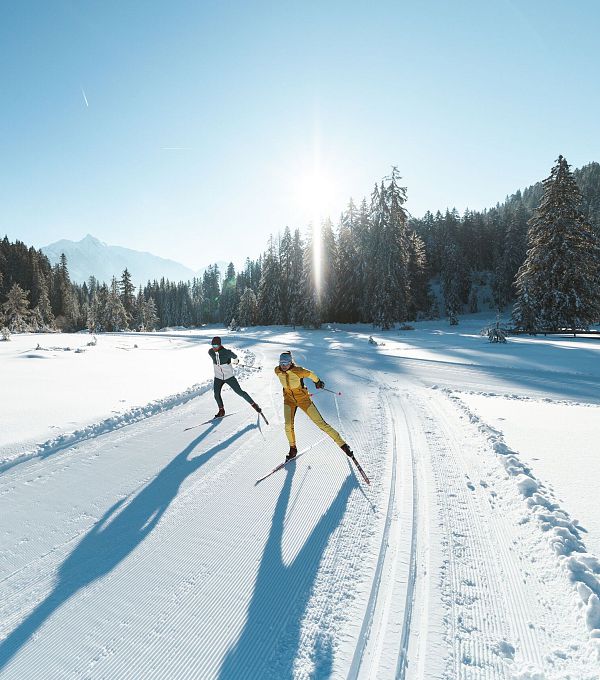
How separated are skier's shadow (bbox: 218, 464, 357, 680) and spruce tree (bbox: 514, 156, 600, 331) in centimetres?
2907

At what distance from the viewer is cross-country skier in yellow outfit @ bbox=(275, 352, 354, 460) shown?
245 inches

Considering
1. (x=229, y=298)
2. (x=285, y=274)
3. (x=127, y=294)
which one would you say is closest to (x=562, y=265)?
(x=285, y=274)

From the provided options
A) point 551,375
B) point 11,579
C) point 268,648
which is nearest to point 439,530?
point 268,648

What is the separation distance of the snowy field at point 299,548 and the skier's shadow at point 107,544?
0.8 inches

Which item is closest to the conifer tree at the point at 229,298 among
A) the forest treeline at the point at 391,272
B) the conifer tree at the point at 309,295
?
the forest treeline at the point at 391,272

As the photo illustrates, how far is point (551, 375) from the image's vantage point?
13891 mm

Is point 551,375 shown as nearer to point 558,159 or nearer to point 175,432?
point 175,432

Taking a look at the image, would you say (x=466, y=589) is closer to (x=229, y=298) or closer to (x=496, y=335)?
(x=496, y=335)

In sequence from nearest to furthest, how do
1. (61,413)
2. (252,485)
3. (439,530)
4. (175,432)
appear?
(439,530)
(252,485)
(175,432)
(61,413)

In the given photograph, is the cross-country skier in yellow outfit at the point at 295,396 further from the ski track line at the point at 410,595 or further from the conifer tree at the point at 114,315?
the conifer tree at the point at 114,315

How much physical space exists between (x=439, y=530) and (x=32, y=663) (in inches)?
153

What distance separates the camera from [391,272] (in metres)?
38.0

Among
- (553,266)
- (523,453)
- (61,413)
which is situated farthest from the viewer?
(553,266)

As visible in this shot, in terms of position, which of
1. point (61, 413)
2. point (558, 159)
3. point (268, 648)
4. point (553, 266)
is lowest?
point (268, 648)
